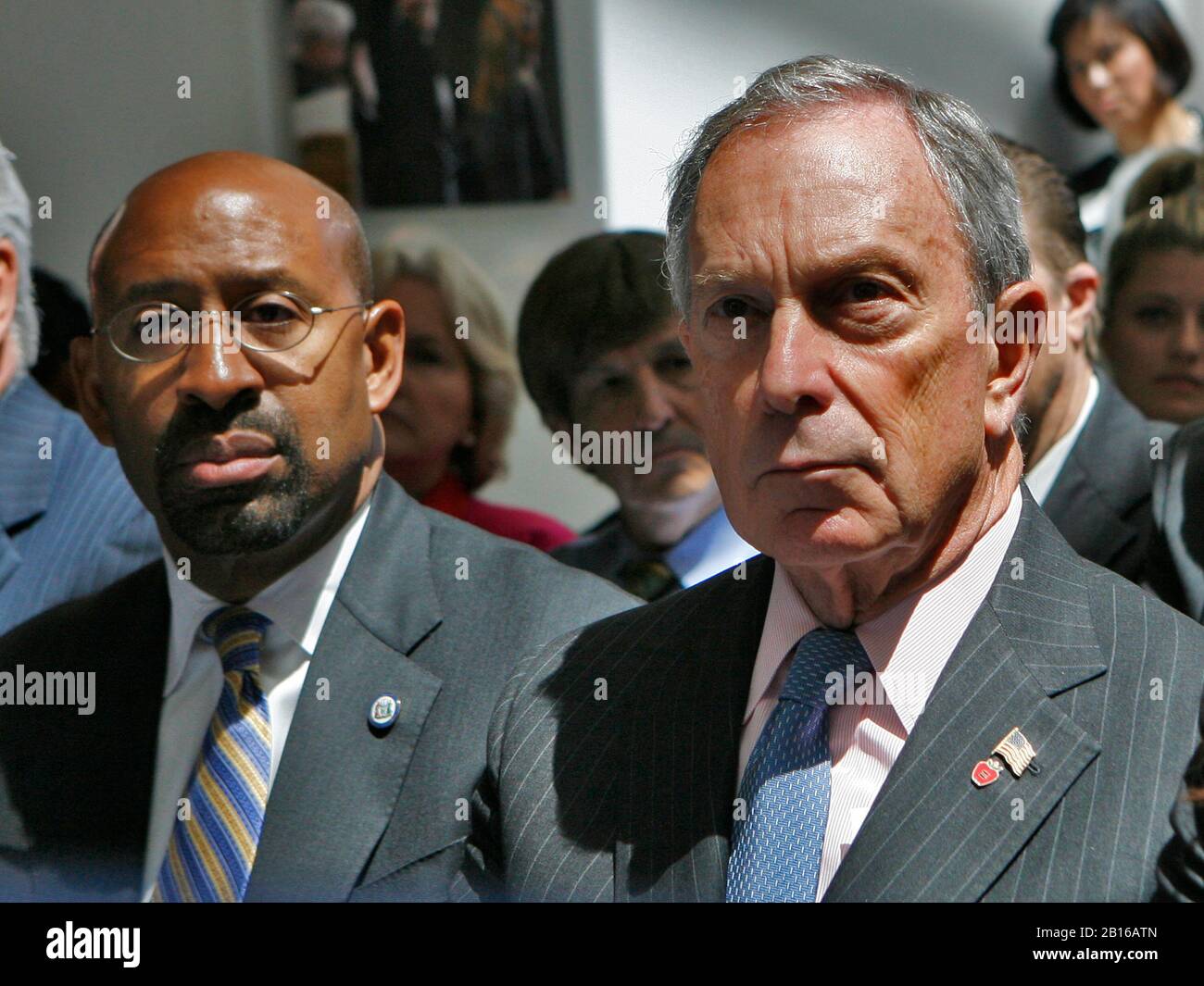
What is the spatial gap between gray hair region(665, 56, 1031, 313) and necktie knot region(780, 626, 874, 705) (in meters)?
0.46

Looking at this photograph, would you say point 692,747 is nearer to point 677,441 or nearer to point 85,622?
point 677,441

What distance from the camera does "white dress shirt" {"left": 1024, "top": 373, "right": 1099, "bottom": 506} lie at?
110 inches

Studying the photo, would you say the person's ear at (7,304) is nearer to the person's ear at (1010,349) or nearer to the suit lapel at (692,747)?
the suit lapel at (692,747)

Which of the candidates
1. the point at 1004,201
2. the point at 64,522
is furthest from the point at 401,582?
the point at 1004,201

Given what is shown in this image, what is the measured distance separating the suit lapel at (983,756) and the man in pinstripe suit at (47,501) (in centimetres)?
155

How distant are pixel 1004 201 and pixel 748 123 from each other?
344 millimetres

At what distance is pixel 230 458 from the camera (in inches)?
91.2

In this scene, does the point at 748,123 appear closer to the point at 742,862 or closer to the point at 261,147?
the point at 742,862

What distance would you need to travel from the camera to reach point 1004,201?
1.90 meters

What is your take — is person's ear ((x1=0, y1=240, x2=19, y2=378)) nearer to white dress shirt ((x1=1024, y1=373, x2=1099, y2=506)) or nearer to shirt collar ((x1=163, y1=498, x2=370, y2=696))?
shirt collar ((x1=163, y1=498, x2=370, y2=696))

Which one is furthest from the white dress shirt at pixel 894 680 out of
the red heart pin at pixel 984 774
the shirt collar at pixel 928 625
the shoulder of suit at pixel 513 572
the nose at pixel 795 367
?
the shoulder of suit at pixel 513 572

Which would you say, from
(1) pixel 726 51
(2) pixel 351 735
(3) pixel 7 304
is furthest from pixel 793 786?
(1) pixel 726 51

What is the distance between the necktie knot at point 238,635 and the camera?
234cm

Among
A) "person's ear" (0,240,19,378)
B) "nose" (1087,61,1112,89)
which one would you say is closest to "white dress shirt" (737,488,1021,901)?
"person's ear" (0,240,19,378)
